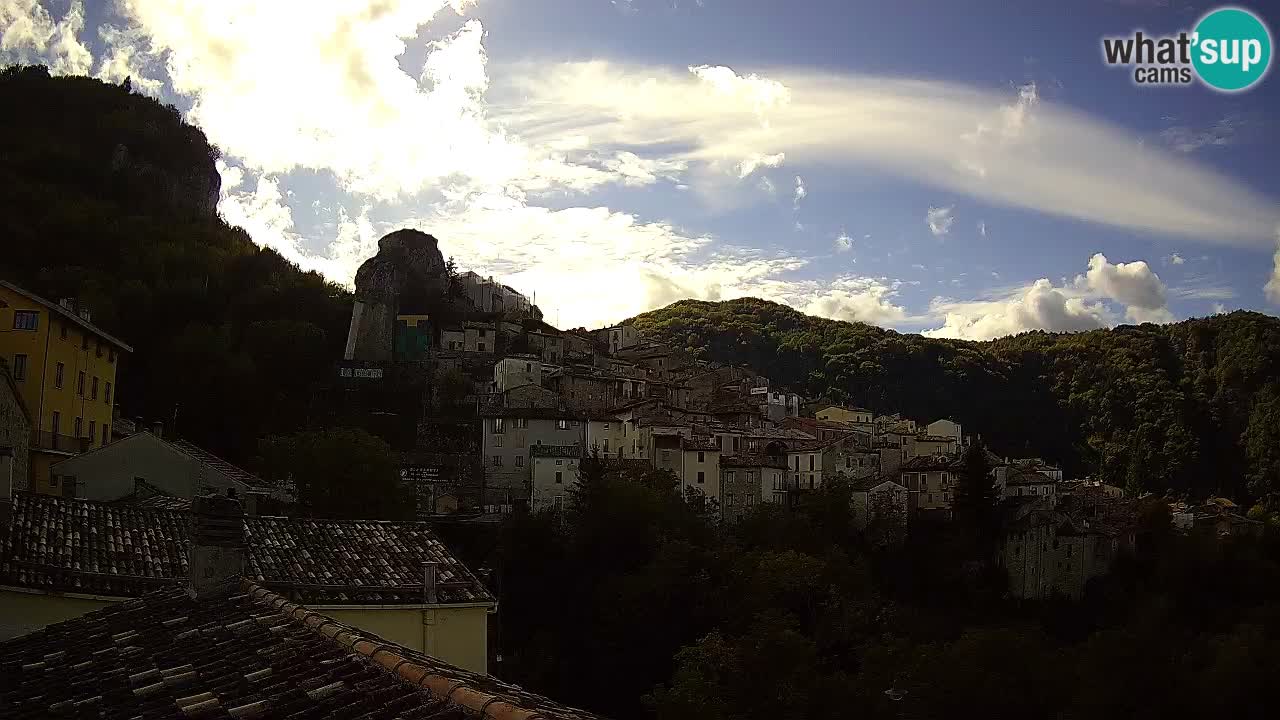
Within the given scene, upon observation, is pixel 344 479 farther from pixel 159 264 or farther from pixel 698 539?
pixel 159 264

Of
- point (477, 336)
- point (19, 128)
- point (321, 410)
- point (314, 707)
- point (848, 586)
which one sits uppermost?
Answer: point (19, 128)

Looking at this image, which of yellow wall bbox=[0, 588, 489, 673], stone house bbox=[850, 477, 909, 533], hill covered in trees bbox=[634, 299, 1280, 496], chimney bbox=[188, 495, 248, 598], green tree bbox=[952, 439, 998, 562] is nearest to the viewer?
chimney bbox=[188, 495, 248, 598]

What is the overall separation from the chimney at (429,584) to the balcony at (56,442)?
22.3 meters

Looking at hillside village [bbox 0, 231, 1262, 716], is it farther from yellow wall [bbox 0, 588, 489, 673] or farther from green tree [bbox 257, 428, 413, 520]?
green tree [bbox 257, 428, 413, 520]

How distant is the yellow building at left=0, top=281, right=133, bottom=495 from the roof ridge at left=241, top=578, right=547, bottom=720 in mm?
27605

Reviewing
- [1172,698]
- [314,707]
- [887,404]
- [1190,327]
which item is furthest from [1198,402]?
[314,707]

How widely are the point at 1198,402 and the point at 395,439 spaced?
74.7 metres

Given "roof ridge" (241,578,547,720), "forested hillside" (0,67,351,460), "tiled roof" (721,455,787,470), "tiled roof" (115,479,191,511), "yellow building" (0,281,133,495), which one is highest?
"forested hillside" (0,67,351,460)

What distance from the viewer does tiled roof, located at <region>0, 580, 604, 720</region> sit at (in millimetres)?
5816

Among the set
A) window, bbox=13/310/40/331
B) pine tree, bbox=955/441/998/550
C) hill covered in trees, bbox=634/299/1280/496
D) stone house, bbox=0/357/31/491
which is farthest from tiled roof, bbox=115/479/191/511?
hill covered in trees, bbox=634/299/1280/496

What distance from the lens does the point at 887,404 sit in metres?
113

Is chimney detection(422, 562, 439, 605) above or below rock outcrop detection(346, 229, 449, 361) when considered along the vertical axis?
below

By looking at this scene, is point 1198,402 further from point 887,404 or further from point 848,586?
point 848,586

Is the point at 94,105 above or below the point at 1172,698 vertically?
above
